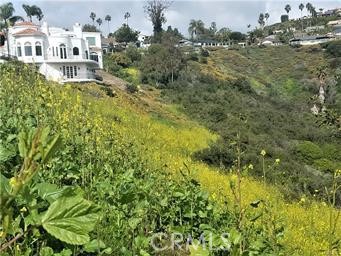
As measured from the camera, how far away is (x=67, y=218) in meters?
0.92

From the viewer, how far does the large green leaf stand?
0.90 metres

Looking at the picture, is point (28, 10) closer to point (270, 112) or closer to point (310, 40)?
point (310, 40)

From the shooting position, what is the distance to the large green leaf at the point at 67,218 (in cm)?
90

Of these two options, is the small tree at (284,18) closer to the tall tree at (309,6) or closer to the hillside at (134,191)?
the tall tree at (309,6)

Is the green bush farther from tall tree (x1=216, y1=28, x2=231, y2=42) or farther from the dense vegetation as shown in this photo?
tall tree (x1=216, y1=28, x2=231, y2=42)

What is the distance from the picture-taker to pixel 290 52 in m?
89.9

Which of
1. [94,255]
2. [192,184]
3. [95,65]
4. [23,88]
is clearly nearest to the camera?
[94,255]

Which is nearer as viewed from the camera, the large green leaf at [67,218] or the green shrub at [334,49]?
the large green leaf at [67,218]

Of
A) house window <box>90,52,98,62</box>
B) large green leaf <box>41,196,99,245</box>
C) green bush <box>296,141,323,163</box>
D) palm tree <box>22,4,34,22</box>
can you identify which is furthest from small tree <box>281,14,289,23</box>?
large green leaf <box>41,196,99,245</box>

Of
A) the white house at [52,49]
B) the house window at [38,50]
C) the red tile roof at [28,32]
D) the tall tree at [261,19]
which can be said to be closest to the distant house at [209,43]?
the tall tree at [261,19]

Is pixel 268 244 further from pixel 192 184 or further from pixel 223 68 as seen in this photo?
pixel 223 68

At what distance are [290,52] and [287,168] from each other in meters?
70.5

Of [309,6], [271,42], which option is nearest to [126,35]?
[271,42]

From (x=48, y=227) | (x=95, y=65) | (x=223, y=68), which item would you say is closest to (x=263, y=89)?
(x=223, y=68)
